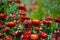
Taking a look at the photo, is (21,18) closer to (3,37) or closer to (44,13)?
(3,37)

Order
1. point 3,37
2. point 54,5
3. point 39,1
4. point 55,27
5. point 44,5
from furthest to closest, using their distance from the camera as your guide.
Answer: point 39,1 < point 44,5 < point 54,5 < point 55,27 < point 3,37

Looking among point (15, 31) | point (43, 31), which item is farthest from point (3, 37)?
point (43, 31)

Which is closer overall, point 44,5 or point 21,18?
point 21,18

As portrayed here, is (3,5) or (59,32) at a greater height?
(3,5)

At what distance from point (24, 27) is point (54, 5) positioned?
40cm

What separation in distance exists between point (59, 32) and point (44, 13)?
39 cm

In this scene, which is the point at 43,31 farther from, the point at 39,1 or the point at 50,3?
the point at 39,1

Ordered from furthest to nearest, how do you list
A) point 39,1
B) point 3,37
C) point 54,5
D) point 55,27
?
1. point 39,1
2. point 54,5
3. point 55,27
4. point 3,37

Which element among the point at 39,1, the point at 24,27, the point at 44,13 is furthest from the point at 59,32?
the point at 39,1

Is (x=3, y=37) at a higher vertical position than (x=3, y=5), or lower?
lower

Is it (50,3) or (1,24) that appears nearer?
(1,24)

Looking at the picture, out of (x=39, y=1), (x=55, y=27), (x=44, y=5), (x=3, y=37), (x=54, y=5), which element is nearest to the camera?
(x=3, y=37)

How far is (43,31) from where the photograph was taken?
1069 mm

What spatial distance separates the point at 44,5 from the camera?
148 centimetres
